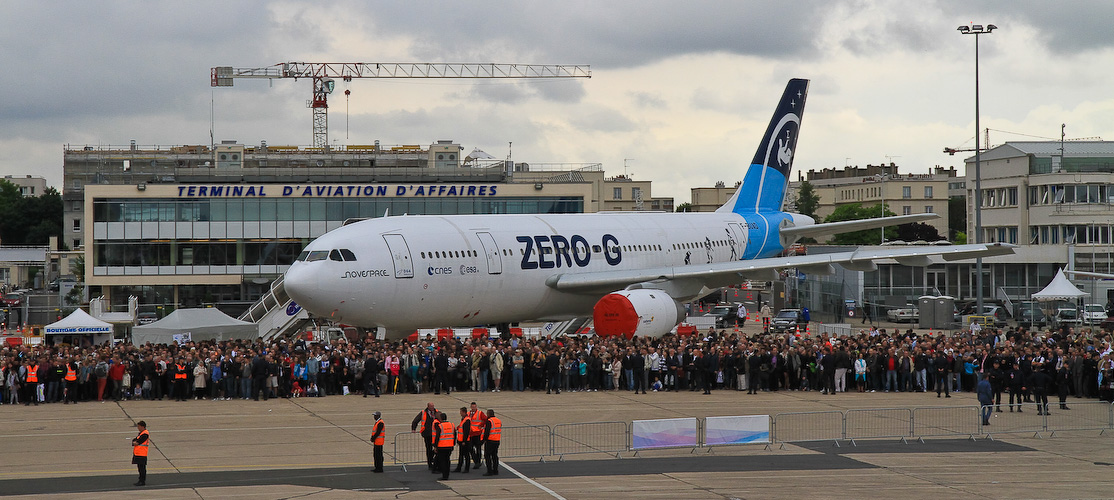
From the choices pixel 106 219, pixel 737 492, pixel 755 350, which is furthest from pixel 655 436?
pixel 106 219

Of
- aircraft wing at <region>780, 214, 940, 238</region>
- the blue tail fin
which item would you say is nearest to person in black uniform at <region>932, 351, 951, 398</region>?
aircraft wing at <region>780, 214, 940, 238</region>

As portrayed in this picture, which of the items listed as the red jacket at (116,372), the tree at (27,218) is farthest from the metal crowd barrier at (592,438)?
the tree at (27,218)

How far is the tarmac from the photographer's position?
49.5 ft

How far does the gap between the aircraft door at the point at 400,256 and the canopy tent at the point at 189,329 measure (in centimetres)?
699

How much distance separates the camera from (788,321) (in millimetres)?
48500

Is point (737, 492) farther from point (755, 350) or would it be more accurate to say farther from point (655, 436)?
point (755, 350)

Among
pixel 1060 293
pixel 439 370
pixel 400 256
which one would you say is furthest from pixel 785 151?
pixel 439 370

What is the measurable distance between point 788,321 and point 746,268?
15.1m

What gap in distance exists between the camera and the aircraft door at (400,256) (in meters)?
28.5

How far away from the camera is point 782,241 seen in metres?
48.1

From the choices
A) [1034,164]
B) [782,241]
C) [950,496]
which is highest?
[1034,164]

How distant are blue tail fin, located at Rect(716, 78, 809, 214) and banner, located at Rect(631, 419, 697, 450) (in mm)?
29145

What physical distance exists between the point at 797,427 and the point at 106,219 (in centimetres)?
4437

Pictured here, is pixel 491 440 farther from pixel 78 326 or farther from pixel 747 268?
pixel 78 326
